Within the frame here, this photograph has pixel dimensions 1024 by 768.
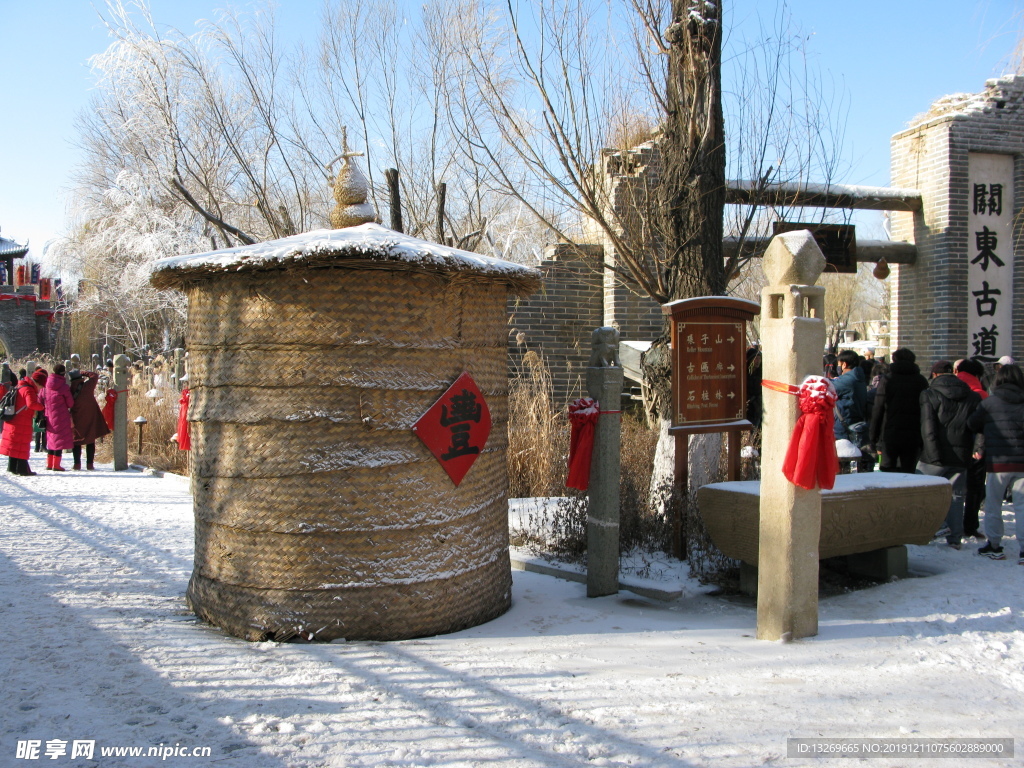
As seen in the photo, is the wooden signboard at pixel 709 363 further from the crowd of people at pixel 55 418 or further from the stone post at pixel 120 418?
the crowd of people at pixel 55 418

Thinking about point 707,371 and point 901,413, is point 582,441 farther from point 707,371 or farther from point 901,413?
point 901,413

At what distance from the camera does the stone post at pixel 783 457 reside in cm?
425

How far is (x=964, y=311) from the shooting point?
12.8m

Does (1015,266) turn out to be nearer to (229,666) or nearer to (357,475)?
(357,475)

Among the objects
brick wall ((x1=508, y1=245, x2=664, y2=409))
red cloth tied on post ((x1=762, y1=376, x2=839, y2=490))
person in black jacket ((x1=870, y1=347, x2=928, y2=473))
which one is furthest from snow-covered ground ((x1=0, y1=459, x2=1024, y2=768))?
brick wall ((x1=508, y1=245, x2=664, y2=409))

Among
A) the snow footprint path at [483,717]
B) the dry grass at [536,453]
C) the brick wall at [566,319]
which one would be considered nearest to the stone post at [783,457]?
the snow footprint path at [483,717]

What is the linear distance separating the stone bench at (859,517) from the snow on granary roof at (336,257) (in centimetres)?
215

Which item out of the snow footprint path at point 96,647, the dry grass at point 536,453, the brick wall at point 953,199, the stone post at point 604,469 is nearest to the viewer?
the snow footprint path at point 96,647

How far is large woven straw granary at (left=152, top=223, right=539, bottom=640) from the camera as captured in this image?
4.16 meters

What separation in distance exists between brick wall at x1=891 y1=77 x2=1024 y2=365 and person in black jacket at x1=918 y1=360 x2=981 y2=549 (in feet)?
22.4

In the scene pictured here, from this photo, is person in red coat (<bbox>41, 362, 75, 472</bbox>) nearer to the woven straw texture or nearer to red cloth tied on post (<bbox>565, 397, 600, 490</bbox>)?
the woven straw texture

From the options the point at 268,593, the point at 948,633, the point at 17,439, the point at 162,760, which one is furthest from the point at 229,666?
the point at 17,439

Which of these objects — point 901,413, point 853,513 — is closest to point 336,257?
point 853,513

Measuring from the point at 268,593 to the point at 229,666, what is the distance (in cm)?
48
